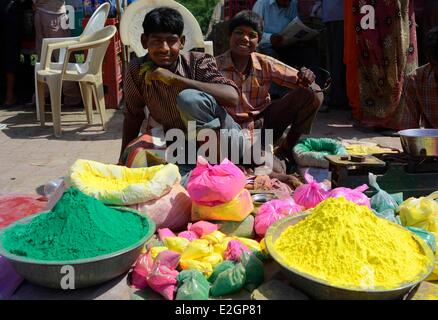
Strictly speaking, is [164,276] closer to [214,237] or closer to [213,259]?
[213,259]

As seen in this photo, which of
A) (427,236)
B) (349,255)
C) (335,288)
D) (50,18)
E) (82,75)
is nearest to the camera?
(335,288)

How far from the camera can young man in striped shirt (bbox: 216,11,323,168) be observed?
125 inches

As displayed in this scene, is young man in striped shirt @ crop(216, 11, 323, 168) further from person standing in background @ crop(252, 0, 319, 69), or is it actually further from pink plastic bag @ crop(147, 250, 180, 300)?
person standing in background @ crop(252, 0, 319, 69)

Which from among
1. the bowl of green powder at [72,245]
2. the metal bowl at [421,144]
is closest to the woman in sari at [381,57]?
the metal bowl at [421,144]

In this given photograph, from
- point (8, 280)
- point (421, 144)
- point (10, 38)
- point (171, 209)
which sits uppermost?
point (10, 38)

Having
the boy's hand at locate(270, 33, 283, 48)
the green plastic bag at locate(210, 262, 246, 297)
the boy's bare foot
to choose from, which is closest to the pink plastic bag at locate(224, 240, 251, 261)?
the green plastic bag at locate(210, 262, 246, 297)

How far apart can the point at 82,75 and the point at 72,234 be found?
362 centimetres

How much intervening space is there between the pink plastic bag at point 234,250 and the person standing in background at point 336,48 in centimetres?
418

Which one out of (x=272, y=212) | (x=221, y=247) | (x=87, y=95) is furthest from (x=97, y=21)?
(x=221, y=247)

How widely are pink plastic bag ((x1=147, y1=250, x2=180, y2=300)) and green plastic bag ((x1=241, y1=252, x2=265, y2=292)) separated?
262 millimetres

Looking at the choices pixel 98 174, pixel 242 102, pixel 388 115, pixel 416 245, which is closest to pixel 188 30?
pixel 242 102

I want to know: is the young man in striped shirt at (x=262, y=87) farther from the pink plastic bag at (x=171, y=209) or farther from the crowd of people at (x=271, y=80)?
the pink plastic bag at (x=171, y=209)

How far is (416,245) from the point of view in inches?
70.9

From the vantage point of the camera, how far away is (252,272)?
1.87m
